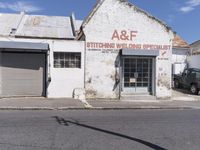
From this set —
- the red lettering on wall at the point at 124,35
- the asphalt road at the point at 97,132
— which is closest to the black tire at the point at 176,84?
the red lettering on wall at the point at 124,35

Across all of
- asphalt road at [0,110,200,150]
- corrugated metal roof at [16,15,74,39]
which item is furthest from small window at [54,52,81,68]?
asphalt road at [0,110,200,150]

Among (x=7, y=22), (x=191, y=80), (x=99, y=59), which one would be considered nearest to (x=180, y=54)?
(x=191, y=80)

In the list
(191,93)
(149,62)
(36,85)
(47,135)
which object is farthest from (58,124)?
(191,93)

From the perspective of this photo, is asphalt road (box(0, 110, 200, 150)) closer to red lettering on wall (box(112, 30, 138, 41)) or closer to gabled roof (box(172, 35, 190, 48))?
red lettering on wall (box(112, 30, 138, 41))

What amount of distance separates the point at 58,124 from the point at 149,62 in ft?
37.8

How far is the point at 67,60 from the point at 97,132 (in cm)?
1035

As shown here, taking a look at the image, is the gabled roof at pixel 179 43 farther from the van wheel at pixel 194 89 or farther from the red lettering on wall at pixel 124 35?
the red lettering on wall at pixel 124 35

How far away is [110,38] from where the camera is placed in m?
20.3

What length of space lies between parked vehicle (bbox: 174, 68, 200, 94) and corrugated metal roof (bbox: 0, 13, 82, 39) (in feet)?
30.7

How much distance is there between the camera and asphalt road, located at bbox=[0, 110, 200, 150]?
823 cm

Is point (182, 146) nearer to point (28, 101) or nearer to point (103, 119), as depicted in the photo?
point (103, 119)

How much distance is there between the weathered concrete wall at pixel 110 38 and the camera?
20.0 metres

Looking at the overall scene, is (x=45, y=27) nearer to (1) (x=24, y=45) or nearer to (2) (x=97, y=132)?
(1) (x=24, y=45)

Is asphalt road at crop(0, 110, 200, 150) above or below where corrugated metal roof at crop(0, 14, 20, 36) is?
below
